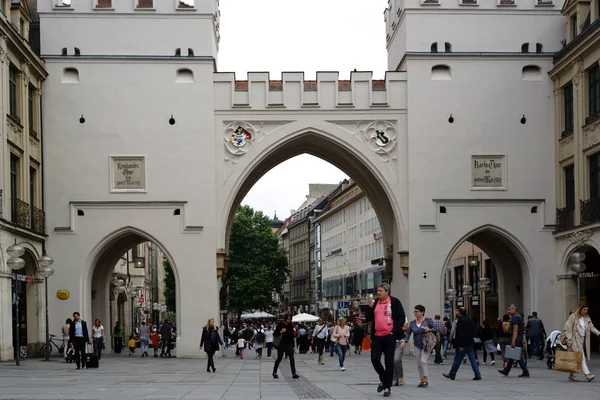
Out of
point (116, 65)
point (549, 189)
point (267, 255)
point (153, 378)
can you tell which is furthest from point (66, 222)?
point (267, 255)

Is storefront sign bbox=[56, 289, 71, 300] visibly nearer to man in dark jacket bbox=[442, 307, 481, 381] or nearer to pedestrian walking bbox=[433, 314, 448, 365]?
pedestrian walking bbox=[433, 314, 448, 365]

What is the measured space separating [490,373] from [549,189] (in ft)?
45.3

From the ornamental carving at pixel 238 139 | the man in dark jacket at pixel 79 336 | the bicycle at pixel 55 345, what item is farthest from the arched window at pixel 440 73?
the man in dark jacket at pixel 79 336

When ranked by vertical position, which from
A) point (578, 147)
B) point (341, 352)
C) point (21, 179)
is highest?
point (578, 147)

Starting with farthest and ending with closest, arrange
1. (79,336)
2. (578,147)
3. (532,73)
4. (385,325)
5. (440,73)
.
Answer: (440,73) → (532,73) → (578,147) → (79,336) → (385,325)

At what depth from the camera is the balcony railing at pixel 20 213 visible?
3297cm

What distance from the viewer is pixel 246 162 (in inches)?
1460

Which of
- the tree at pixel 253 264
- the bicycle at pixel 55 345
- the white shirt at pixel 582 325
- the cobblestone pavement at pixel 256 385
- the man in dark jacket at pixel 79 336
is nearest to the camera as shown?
the cobblestone pavement at pixel 256 385

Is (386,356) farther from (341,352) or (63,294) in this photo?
(63,294)

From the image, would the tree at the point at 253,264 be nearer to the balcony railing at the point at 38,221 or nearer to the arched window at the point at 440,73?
the balcony railing at the point at 38,221

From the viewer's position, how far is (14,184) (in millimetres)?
33594

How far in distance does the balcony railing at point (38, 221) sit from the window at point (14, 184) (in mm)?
1604

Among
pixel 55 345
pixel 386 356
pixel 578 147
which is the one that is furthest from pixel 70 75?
pixel 386 356

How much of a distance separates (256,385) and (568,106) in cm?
2011
